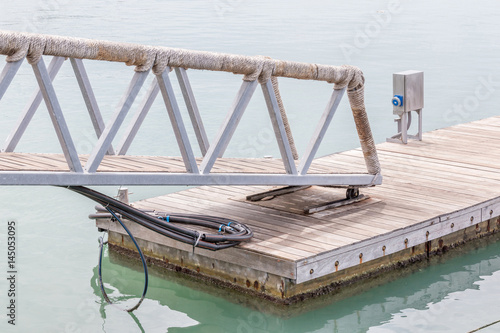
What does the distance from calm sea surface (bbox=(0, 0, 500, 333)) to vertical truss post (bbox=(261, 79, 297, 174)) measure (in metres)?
1.25

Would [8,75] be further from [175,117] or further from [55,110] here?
[175,117]

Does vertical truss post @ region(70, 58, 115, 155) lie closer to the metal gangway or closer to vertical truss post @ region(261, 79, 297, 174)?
the metal gangway

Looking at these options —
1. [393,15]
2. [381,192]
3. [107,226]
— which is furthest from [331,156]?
[393,15]

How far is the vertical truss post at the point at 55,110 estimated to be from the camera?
598 centimetres

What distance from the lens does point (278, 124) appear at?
746 cm

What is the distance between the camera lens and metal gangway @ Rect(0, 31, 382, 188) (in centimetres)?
604

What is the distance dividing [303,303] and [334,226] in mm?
884

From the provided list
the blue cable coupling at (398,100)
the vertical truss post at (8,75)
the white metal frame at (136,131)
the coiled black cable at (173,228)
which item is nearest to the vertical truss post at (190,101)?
the white metal frame at (136,131)

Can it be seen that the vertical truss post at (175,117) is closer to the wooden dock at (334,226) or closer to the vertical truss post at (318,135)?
the wooden dock at (334,226)

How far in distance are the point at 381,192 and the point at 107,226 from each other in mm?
2717

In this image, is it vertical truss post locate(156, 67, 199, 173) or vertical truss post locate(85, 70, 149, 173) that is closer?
vertical truss post locate(85, 70, 149, 173)

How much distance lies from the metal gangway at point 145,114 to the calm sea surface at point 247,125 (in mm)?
1089

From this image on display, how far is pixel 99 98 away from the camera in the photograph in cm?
1762

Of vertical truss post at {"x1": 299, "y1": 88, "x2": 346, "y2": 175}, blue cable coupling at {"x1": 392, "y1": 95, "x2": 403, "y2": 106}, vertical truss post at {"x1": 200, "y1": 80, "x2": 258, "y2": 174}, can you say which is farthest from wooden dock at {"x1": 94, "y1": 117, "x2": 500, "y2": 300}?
blue cable coupling at {"x1": 392, "y1": 95, "x2": 403, "y2": 106}
